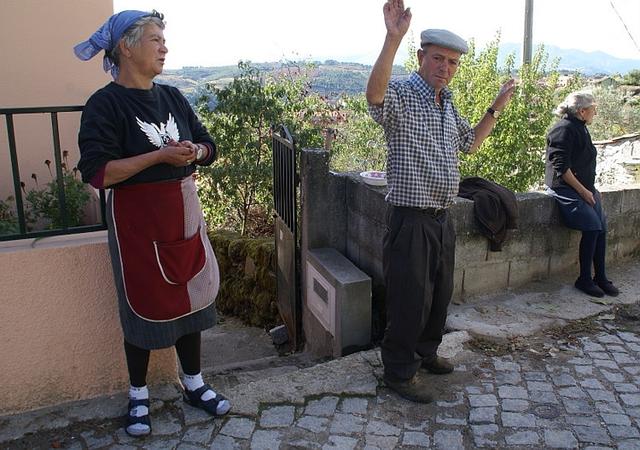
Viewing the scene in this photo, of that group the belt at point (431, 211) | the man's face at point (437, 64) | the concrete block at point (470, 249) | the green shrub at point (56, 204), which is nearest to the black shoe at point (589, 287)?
the concrete block at point (470, 249)

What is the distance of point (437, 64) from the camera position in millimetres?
3133

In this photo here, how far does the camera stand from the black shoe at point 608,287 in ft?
16.2

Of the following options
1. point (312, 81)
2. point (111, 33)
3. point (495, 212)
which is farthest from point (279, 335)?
point (111, 33)

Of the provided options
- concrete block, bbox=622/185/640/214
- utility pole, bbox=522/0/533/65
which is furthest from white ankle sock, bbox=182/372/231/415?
utility pole, bbox=522/0/533/65

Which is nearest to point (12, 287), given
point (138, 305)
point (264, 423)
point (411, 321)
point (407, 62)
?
point (138, 305)

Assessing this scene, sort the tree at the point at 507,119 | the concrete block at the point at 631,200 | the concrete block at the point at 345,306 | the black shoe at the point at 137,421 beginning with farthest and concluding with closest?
1. the tree at the point at 507,119
2. the concrete block at the point at 631,200
3. the concrete block at the point at 345,306
4. the black shoe at the point at 137,421

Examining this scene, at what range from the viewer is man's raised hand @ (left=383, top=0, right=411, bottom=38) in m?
2.72

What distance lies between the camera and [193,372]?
314cm

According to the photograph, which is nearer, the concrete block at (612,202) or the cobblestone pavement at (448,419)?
the cobblestone pavement at (448,419)

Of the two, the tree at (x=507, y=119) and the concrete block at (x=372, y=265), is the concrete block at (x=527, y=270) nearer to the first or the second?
the concrete block at (x=372, y=265)

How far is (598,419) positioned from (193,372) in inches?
86.5

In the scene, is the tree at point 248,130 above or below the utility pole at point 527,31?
below

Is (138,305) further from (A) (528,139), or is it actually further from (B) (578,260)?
(A) (528,139)

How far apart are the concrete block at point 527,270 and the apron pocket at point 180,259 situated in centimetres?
304
